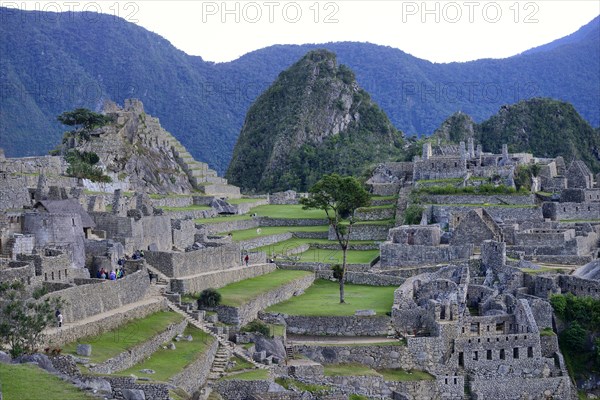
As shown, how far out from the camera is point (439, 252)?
54344mm

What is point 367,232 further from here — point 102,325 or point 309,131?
point 309,131

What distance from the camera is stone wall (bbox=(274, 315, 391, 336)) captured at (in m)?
45.0

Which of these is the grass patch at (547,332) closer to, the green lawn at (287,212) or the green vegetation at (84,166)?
the green vegetation at (84,166)

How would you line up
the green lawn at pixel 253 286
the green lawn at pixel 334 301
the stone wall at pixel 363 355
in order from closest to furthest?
1. the stone wall at pixel 363 355
2. the green lawn at pixel 253 286
3. the green lawn at pixel 334 301

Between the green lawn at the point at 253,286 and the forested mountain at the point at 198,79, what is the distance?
32.0 m

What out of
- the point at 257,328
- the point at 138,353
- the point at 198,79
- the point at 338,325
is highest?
the point at 198,79

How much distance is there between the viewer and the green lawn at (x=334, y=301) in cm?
4606

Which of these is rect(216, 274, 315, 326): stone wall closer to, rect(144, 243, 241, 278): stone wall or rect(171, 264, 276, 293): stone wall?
rect(171, 264, 276, 293): stone wall

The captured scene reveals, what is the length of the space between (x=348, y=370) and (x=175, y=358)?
833cm

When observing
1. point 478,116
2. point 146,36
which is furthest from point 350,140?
point 478,116

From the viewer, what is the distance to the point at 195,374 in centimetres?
3516

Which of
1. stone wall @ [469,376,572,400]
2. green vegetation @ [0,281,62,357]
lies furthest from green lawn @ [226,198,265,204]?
green vegetation @ [0,281,62,357]

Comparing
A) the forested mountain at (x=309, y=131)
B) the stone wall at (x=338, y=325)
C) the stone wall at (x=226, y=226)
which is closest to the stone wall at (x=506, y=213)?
the stone wall at (x=226, y=226)

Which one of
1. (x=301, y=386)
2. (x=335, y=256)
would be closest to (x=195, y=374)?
(x=301, y=386)
